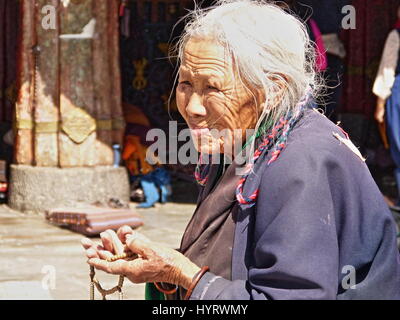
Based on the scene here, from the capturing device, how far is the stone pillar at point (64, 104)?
314 inches

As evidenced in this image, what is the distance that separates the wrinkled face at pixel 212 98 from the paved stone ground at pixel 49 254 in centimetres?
292

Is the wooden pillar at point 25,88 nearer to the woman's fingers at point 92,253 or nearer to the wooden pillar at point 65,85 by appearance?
the wooden pillar at point 65,85

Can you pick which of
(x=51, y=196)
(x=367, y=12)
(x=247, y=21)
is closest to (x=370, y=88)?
(x=367, y=12)

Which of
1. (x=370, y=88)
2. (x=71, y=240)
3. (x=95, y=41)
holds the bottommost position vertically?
(x=71, y=240)

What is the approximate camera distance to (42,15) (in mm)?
7863

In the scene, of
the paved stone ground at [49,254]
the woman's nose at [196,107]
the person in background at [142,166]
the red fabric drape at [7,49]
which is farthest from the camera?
the red fabric drape at [7,49]

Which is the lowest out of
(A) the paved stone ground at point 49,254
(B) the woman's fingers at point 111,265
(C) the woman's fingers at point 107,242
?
(A) the paved stone ground at point 49,254

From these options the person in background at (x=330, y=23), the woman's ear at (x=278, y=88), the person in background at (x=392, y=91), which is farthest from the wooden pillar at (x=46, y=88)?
the woman's ear at (x=278, y=88)

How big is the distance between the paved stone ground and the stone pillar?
0.43 meters

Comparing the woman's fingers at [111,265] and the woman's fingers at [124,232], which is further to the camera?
the woman's fingers at [124,232]
